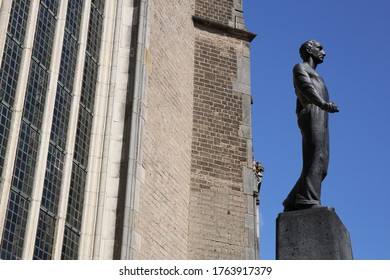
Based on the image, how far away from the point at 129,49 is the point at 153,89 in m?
0.79

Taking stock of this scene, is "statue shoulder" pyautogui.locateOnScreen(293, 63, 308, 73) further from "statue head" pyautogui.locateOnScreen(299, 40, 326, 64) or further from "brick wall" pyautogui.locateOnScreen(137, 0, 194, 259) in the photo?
"brick wall" pyautogui.locateOnScreen(137, 0, 194, 259)

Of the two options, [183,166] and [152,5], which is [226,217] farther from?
[152,5]

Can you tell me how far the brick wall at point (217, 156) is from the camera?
12.7 metres

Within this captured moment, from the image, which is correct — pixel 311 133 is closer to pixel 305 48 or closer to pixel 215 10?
pixel 305 48

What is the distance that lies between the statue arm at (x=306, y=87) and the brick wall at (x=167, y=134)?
4.26 meters

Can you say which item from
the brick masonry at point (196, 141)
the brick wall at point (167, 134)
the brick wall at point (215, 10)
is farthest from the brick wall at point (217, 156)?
the brick wall at point (215, 10)

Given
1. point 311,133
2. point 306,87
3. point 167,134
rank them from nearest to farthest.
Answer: point 311,133 < point 306,87 < point 167,134

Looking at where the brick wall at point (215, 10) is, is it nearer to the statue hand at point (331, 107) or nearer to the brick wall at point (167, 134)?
the brick wall at point (167, 134)

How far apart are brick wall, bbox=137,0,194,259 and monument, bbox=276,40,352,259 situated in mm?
4219

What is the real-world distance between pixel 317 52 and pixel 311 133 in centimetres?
105

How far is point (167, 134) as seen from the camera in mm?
12633

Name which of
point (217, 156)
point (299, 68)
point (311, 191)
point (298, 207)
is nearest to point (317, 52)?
point (299, 68)

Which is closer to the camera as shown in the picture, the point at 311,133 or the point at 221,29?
the point at 311,133
